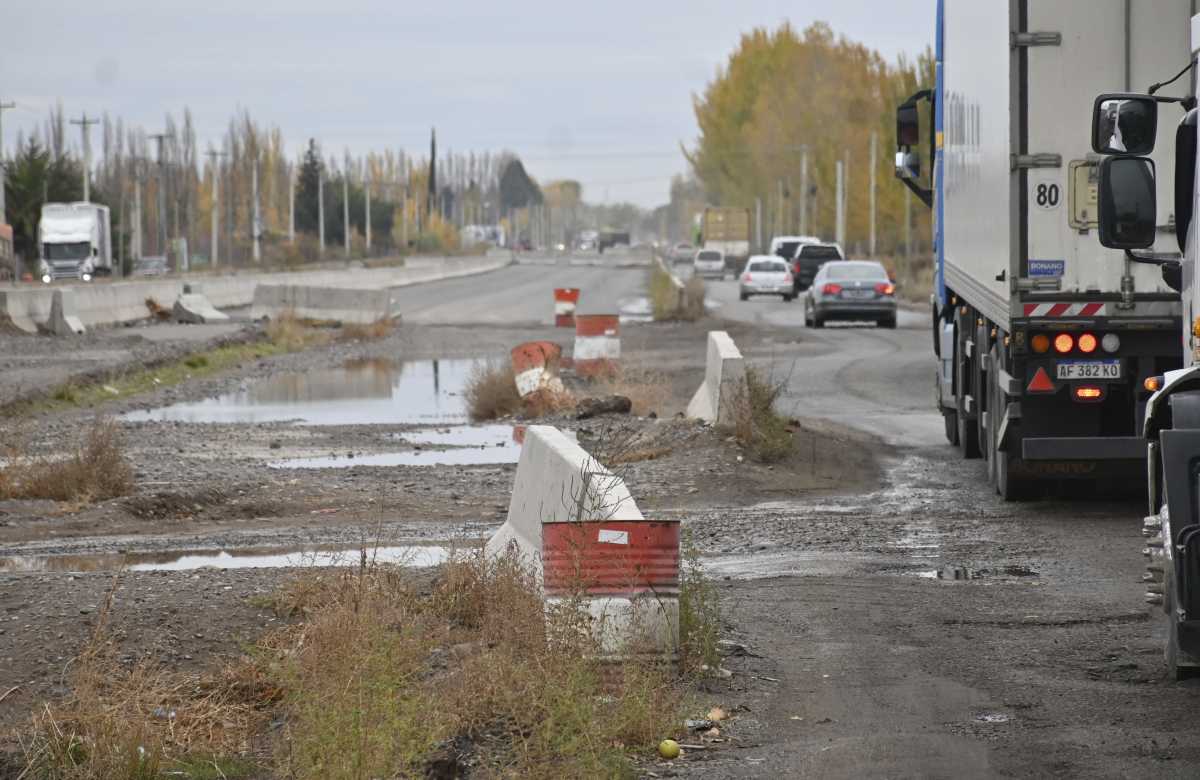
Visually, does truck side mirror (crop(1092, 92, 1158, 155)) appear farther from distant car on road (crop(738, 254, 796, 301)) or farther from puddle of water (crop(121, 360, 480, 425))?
distant car on road (crop(738, 254, 796, 301))

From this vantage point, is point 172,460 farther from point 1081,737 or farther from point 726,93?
point 726,93

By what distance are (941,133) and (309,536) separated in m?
8.74

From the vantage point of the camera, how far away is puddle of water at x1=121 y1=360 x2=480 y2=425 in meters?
22.7

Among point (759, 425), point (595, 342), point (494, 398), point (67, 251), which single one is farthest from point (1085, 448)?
point (67, 251)

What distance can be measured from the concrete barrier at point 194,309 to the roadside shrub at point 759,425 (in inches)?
1131

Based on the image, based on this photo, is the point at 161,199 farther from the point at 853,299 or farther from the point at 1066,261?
the point at 1066,261

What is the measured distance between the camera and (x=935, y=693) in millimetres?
7914

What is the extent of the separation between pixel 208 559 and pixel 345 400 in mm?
13284

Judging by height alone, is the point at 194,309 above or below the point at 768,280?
below

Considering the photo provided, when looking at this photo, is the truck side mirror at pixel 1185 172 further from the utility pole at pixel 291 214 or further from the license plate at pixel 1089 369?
the utility pole at pixel 291 214

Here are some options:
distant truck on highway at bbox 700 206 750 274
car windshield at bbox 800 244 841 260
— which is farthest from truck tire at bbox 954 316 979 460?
distant truck on highway at bbox 700 206 750 274

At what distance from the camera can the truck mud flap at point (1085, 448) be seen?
1289cm

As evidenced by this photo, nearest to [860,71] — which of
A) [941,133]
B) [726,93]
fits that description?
[726,93]

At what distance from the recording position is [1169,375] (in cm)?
750
